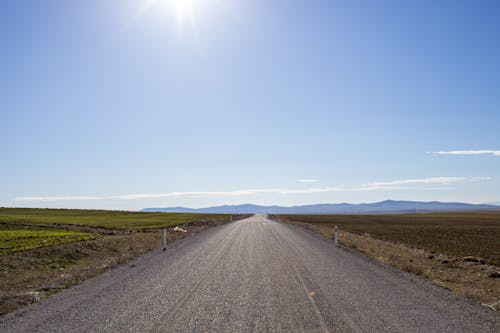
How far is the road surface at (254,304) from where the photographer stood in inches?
264

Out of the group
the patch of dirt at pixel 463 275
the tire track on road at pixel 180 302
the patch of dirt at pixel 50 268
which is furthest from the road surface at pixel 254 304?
the patch of dirt at pixel 463 275

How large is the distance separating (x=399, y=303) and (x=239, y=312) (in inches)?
139

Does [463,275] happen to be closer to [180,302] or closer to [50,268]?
[180,302]

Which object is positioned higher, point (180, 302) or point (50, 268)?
point (180, 302)

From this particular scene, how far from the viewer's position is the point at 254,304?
27.2 feet

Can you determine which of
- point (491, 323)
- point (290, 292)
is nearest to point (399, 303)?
point (491, 323)

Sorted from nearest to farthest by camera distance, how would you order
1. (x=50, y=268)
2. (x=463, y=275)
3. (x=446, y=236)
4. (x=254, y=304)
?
1. (x=254, y=304)
2. (x=463, y=275)
3. (x=50, y=268)
4. (x=446, y=236)

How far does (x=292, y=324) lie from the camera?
266 inches

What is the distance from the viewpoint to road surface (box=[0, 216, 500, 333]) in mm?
6715

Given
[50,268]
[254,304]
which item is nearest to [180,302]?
[254,304]

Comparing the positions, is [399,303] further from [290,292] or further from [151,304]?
[151,304]

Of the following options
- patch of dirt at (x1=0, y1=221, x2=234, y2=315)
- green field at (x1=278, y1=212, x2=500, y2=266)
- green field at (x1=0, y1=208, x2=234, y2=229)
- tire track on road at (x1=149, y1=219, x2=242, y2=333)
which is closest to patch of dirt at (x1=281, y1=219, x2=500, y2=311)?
green field at (x1=278, y1=212, x2=500, y2=266)

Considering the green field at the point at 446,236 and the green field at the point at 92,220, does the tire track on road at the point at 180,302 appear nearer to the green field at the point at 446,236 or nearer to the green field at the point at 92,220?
the green field at the point at 446,236

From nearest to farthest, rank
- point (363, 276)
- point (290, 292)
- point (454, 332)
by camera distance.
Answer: point (454, 332) → point (290, 292) → point (363, 276)
